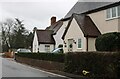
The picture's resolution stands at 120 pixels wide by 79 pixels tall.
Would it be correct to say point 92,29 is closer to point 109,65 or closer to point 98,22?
point 98,22

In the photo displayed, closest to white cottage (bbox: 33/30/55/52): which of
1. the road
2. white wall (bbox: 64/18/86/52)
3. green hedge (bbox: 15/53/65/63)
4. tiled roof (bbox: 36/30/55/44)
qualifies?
tiled roof (bbox: 36/30/55/44)

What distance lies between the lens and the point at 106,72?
16.1 metres

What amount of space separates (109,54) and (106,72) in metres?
1.10

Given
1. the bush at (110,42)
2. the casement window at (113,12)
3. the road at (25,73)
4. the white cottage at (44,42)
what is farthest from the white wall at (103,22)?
the white cottage at (44,42)

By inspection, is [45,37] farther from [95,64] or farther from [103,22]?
[95,64]

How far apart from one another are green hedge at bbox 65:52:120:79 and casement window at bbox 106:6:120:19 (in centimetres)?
759

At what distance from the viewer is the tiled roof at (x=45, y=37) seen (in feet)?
168

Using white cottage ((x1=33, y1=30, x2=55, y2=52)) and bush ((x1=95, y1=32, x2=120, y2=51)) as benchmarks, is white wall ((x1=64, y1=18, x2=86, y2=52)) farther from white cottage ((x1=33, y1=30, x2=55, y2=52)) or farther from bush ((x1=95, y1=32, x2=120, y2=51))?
white cottage ((x1=33, y1=30, x2=55, y2=52))

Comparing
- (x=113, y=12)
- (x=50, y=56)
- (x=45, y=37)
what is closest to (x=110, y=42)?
(x=113, y=12)

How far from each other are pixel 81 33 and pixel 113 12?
15.8ft

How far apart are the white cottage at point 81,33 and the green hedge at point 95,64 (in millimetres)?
8157

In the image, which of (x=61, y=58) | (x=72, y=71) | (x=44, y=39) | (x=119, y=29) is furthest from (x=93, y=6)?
(x=44, y=39)

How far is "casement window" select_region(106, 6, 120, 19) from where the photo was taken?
86.0ft

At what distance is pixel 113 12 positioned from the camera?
26.9 m
